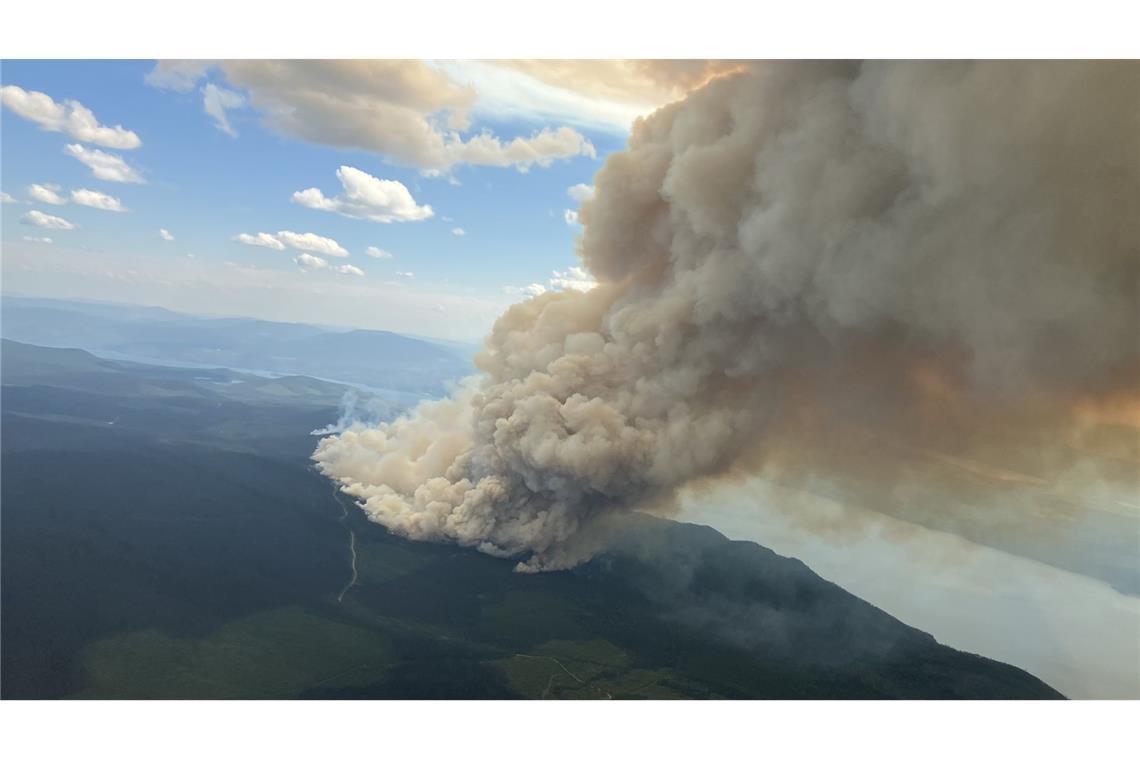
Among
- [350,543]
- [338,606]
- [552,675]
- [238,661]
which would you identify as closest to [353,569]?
[350,543]

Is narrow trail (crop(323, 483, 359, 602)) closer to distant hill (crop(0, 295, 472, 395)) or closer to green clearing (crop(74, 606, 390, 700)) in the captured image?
green clearing (crop(74, 606, 390, 700))

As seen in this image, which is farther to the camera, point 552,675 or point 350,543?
point 350,543

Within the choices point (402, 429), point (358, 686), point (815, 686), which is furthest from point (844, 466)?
point (402, 429)

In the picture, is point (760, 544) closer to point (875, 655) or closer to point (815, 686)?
point (875, 655)

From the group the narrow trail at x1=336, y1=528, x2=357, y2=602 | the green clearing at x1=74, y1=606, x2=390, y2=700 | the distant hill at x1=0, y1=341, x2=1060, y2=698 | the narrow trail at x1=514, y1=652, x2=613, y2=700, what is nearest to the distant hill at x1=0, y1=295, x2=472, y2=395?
the distant hill at x1=0, y1=341, x2=1060, y2=698

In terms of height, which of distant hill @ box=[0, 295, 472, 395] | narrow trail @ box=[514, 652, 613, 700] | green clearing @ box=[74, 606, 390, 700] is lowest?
green clearing @ box=[74, 606, 390, 700]

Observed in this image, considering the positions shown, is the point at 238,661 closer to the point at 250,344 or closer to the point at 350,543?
the point at 350,543

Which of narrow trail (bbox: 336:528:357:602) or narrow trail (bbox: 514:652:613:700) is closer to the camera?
narrow trail (bbox: 514:652:613:700)

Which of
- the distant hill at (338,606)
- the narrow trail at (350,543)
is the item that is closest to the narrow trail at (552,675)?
the distant hill at (338,606)

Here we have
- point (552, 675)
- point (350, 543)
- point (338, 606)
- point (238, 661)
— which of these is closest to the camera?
point (238, 661)
